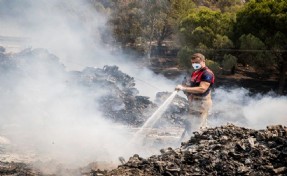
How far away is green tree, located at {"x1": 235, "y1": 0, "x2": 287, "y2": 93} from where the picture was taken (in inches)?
766

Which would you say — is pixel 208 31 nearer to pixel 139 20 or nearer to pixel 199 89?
pixel 139 20

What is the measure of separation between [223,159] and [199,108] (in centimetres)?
164

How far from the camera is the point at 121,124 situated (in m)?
11.6

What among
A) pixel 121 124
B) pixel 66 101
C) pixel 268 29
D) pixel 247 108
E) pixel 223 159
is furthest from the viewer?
pixel 268 29

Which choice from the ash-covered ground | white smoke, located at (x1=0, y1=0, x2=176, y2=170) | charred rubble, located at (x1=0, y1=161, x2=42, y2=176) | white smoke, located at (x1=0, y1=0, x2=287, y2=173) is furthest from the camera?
white smoke, located at (x1=0, y1=0, x2=287, y2=173)

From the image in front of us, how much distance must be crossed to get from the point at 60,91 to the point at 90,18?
53.7 ft

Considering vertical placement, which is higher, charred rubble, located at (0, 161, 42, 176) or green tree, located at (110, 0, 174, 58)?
green tree, located at (110, 0, 174, 58)

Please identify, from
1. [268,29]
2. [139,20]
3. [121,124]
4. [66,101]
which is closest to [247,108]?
[268,29]

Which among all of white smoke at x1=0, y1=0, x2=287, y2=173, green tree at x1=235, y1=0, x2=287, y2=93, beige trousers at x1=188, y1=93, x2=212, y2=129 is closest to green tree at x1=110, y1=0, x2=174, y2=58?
white smoke at x1=0, y1=0, x2=287, y2=173

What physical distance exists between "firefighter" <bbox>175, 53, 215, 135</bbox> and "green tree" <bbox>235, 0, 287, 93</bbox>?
13717mm

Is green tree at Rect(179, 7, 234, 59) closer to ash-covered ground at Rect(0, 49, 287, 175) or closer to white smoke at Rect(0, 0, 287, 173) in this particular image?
white smoke at Rect(0, 0, 287, 173)

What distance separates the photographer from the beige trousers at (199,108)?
6.59 m

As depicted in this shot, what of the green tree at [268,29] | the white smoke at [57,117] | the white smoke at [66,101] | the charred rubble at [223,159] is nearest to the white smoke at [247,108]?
the white smoke at [66,101]

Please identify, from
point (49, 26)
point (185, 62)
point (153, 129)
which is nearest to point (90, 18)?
point (49, 26)
